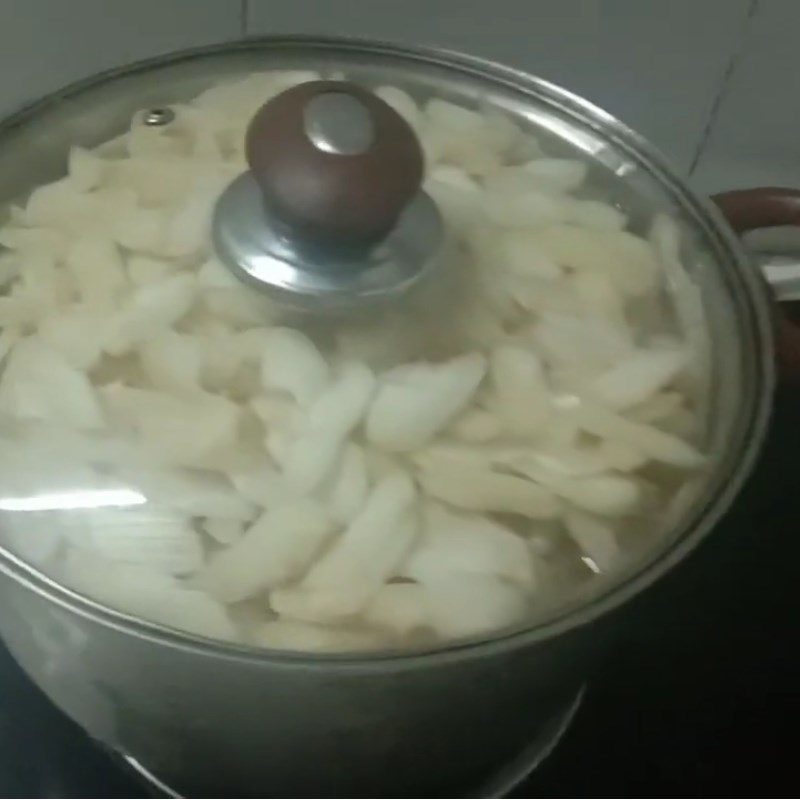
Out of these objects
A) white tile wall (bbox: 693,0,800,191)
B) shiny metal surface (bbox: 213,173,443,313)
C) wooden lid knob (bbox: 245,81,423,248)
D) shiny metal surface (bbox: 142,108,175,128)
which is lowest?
white tile wall (bbox: 693,0,800,191)

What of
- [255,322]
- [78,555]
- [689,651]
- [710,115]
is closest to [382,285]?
[255,322]

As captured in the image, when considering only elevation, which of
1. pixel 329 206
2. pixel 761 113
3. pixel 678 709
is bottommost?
pixel 678 709

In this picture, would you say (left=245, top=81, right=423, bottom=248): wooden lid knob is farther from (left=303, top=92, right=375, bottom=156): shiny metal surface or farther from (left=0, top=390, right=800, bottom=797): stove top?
(left=0, top=390, right=800, bottom=797): stove top

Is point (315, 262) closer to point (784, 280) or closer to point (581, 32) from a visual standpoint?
point (784, 280)

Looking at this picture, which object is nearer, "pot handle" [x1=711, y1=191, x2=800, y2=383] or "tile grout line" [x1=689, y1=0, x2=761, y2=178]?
"pot handle" [x1=711, y1=191, x2=800, y2=383]

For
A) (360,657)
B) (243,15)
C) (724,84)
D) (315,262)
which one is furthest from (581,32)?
(360,657)

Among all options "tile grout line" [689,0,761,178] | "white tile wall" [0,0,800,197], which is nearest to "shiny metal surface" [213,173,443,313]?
"white tile wall" [0,0,800,197]

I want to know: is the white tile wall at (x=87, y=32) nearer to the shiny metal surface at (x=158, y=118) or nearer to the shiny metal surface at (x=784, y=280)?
the shiny metal surface at (x=158, y=118)

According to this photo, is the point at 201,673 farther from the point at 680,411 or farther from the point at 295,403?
the point at 680,411
